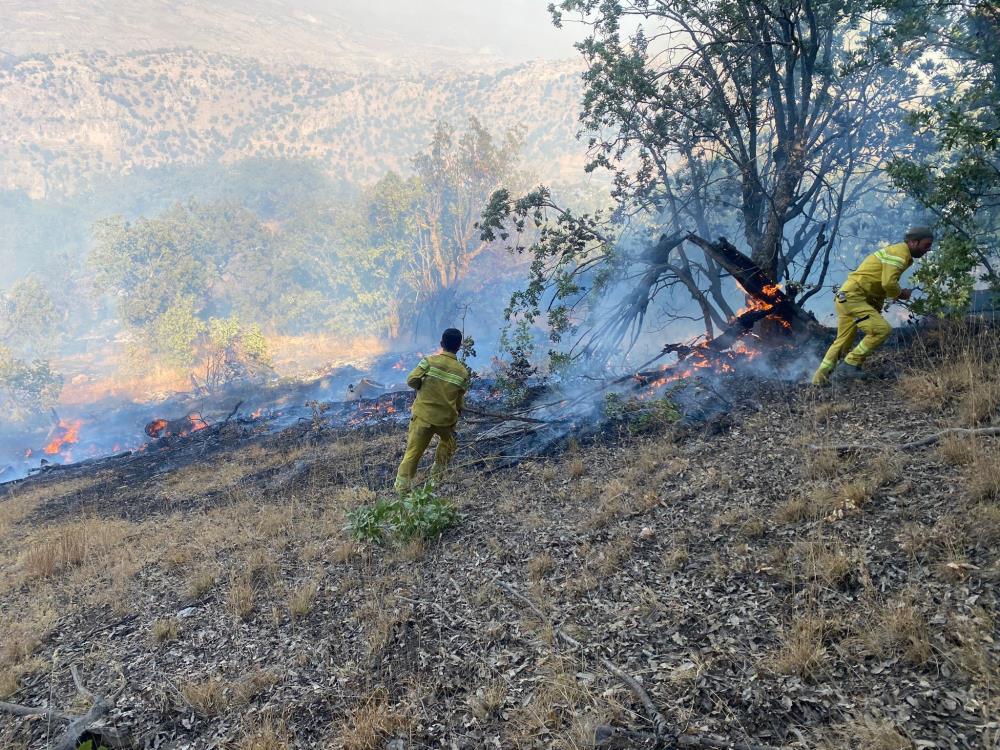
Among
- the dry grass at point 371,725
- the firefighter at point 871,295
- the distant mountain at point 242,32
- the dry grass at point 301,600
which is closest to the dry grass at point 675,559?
the dry grass at point 371,725

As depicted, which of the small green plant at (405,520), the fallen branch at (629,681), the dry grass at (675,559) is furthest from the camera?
the small green plant at (405,520)

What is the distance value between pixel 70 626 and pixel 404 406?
33.8ft

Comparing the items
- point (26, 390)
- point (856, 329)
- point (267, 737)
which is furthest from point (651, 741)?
point (26, 390)

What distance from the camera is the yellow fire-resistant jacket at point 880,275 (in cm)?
610

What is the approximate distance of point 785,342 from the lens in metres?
9.01

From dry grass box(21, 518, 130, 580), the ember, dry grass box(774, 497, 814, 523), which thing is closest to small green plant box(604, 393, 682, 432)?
dry grass box(774, 497, 814, 523)

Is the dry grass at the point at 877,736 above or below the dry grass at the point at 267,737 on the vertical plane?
above

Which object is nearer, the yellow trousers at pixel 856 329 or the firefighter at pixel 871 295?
the firefighter at pixel 871 295

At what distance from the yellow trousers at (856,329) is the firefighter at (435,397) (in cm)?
446

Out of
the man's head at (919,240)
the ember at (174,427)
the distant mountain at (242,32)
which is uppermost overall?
the distant mountain at (242,32)

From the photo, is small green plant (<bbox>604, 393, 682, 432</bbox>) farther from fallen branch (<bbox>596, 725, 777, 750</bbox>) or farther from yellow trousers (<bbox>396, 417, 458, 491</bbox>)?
fallen branch (<bbox>596, 725, 777, 750</bbox>)

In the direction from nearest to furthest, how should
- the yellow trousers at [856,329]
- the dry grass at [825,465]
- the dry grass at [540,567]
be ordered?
1. the dry grass at [540,567]
2. the dry grass at [825,465]
3. the yellow trousers at [856,329]

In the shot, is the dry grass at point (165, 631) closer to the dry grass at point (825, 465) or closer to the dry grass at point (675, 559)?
the dry grass at point (675, 559)

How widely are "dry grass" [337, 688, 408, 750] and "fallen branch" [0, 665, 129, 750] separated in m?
1.42
